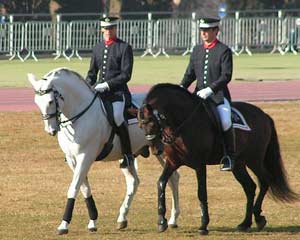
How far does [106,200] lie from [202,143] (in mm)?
3551

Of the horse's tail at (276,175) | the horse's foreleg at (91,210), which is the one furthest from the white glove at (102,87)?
the horse's tail at (276,175)

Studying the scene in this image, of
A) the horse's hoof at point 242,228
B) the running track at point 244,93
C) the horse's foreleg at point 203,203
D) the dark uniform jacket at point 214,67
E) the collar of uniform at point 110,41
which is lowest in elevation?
the running track at point 244,93

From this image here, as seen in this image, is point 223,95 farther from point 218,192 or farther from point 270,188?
point 218,192

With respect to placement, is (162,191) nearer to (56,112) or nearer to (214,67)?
(56,112)

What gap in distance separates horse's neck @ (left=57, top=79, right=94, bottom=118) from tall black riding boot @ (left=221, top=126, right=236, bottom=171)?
5.07ft

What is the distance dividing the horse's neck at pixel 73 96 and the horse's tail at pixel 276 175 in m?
2.12

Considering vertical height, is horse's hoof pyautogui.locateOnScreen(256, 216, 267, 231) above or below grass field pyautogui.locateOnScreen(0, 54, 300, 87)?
above

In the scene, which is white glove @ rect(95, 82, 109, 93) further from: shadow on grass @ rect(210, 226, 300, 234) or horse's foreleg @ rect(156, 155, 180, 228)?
shadow on grass @ rect(210, 226, 300, 234)

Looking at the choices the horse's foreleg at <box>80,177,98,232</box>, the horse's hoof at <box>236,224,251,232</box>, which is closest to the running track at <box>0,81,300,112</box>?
the horse's foreleg at <box>80,177,98,232</box>

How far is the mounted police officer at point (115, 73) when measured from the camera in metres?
13.4

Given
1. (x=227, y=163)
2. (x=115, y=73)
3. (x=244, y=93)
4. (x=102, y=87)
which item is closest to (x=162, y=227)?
(x=227, y=163)

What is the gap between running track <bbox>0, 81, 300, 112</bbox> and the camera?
27.8 metres

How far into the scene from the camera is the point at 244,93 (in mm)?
30219

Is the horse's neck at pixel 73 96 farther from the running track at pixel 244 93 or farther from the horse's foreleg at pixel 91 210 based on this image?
the running track at pixel 244 93
